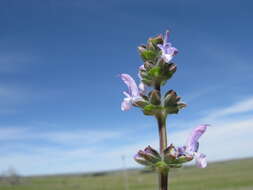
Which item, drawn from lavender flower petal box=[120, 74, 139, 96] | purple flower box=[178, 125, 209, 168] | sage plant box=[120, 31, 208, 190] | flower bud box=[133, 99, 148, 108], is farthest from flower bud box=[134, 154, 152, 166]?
lavender flower petal box=[120, 74, 139, 96]

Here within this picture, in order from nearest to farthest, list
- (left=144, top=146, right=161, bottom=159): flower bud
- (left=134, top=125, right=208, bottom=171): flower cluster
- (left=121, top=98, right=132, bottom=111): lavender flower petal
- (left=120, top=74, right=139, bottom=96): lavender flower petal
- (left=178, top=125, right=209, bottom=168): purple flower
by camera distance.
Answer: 1. (left=134, top=125, right=208, bottom=171): flower cluster
2. (left=144, top=146, right=161, bottom=159): flower bud
3. (left=178, top=125, right=209, bottom=168): purple flower
4. (left=121, top=98, right=132, bottom=111): lavender flower petal
5. (left=120, top=74, right=139, bottom=96): lavender flower petal

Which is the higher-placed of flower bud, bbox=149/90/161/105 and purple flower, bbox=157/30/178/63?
purple flower, bbox=157/30/178/63

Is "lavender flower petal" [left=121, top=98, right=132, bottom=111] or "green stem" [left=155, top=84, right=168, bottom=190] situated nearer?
"green stem" [left=155, top=84, right=168, bottom=190]

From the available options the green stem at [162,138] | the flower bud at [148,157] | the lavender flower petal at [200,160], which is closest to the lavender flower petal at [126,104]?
the green stem at [162,138]

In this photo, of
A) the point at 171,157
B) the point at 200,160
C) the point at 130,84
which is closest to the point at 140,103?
the point at 130,84

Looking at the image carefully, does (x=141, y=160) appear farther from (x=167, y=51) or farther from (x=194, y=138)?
(x=167, y=51)

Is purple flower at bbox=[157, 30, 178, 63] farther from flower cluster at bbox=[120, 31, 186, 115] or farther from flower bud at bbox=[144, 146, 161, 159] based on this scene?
flower bud at bbox=[144, 146, 161, 159]

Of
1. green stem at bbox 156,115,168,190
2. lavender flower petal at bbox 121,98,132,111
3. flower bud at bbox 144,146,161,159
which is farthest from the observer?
lavender flower petal at bbox 121,98,132,111

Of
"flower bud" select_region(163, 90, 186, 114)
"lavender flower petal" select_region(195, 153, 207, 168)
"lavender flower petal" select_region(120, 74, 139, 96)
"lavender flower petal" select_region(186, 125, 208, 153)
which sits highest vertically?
"lavender flower petal" select_region(120, 74, 139, 96)

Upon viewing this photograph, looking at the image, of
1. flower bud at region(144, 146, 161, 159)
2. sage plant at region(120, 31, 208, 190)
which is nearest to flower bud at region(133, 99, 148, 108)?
sage plant at region(120, 31, 208, 190)

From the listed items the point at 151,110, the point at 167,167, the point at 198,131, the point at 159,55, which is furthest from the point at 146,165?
the point at 159,55
